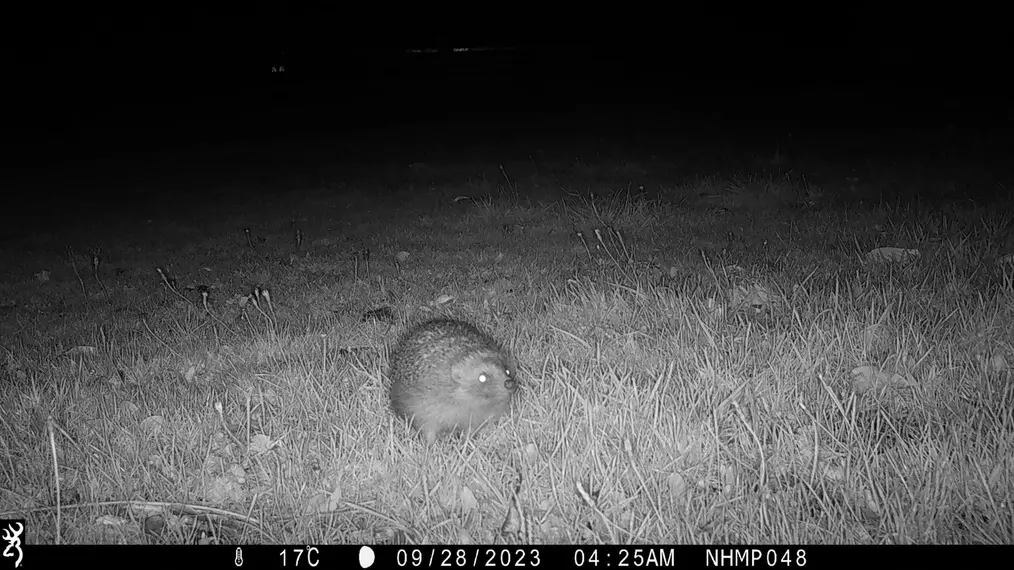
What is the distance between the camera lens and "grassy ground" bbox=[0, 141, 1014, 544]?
298 cm

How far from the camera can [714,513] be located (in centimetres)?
295

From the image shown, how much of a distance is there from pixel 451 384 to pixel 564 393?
2.16 ft

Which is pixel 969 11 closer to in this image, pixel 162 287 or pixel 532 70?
pixel 532 70

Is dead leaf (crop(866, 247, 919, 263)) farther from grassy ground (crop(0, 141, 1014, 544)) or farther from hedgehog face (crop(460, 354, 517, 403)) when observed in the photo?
hedgehog face (crop(460, 354, 517, 403))

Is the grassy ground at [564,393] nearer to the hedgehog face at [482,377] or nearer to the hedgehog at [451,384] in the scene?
the hedgehog at [451,384]

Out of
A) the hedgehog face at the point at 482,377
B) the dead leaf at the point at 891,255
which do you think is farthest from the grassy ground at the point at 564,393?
the hedgehog face at the point at 482,377

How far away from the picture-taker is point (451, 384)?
3455 millimetres

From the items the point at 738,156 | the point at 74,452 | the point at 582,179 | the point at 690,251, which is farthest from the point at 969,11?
the point at 74,452

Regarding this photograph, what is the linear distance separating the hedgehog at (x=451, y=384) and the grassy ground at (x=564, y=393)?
0.12m

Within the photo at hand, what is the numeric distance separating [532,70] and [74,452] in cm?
3237

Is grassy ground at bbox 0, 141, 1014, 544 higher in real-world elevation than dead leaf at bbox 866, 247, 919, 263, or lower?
lower

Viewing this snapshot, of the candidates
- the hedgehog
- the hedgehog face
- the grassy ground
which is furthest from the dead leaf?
the hedgehog face

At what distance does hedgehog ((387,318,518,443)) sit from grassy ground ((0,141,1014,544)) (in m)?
0.12

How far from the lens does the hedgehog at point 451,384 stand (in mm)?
3422
